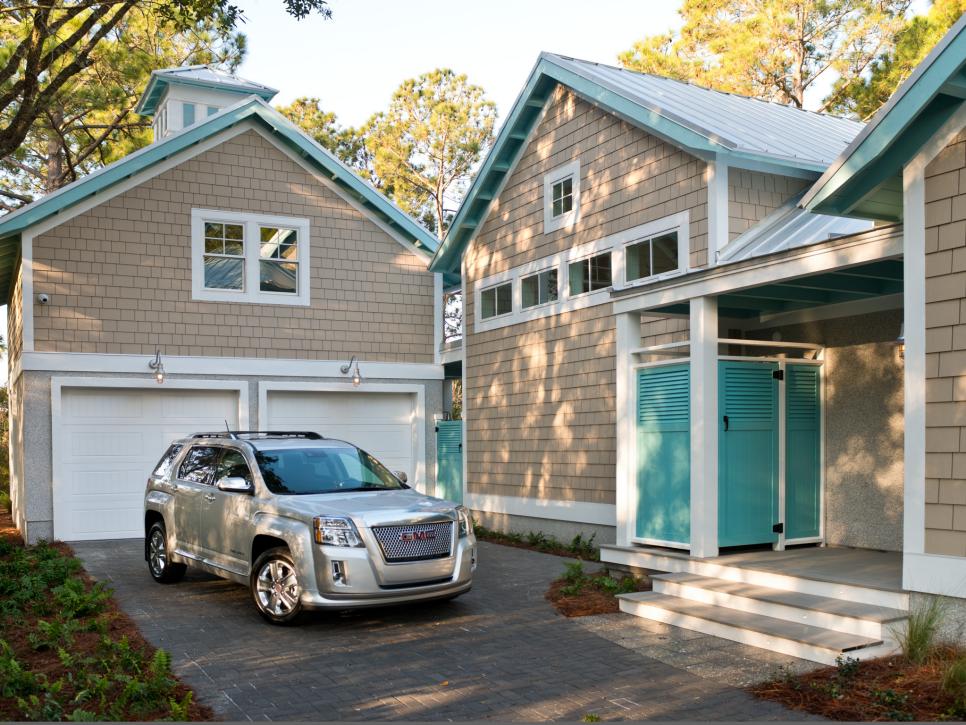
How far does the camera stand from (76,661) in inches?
292

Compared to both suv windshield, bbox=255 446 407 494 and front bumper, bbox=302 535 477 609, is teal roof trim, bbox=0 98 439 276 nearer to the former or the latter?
suv windshield, bbox=255 446 407 494

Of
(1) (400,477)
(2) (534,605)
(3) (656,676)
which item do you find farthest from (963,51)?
(1) (400,477)

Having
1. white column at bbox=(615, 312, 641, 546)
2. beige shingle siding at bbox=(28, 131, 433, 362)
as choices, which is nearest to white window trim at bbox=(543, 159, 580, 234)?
white column at bbox=(615, 312, 641, 546)

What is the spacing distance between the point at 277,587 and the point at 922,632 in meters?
5.56

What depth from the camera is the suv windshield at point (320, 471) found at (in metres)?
9.67

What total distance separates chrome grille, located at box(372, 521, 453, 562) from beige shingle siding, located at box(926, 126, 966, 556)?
424cm

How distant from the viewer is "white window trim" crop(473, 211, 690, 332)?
11.9 metres

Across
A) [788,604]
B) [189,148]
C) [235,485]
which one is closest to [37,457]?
[189,148]

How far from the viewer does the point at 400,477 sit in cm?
1110

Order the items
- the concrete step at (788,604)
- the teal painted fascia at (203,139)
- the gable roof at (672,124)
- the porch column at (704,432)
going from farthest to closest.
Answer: the teal painted fascia at (203,139)
the gable roof at (672,124)
the porch column at (704,432)
the concrete step at (788,604)

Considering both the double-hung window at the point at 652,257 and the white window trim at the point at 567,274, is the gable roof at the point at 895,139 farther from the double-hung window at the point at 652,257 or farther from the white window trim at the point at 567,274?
the double-hung window at the point at 652,257

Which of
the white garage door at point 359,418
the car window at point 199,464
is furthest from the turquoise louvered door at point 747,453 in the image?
the white garage door at point 359,418

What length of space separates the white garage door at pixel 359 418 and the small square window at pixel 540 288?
411 cm

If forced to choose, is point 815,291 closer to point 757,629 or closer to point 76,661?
point 757,629
